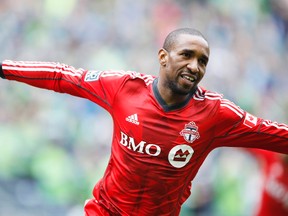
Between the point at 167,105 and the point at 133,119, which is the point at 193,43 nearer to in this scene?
the point at 167,105

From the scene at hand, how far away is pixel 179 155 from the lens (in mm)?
4113

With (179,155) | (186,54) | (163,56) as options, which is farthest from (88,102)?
(186,54)

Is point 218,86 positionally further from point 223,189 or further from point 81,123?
point 81,123

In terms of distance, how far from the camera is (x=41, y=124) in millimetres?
8352

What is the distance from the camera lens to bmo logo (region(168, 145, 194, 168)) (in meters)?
4.10

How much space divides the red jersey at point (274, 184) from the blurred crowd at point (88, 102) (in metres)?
1.73

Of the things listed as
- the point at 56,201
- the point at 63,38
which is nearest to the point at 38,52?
the point at 63,38

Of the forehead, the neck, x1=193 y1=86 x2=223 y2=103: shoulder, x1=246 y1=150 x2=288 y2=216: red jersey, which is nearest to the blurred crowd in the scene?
x1=246 y1=150 x2=288 y2=216: red jersey

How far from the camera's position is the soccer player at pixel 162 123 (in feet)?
13.4

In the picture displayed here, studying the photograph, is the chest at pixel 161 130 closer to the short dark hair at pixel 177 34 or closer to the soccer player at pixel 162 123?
the soccer player at pixel 162 123

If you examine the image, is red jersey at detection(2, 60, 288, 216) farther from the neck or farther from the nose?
the nose

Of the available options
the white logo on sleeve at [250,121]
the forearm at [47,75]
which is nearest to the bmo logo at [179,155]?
the white logo on sleeve at [250,121]

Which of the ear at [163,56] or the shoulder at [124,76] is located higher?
the ear at [163,56]

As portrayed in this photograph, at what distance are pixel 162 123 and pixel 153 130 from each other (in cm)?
8
